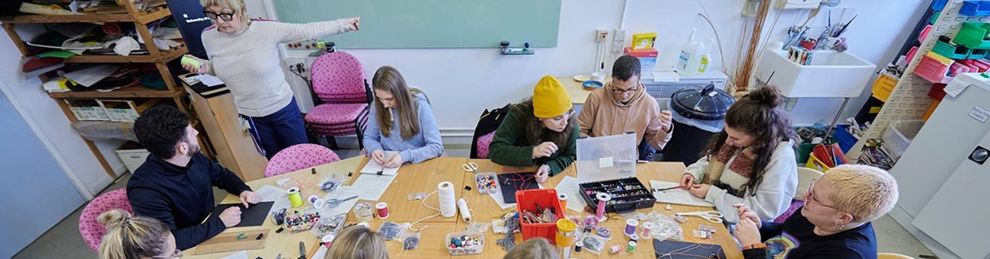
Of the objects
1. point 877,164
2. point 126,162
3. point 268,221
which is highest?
point 268,221

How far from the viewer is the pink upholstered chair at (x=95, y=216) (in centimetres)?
159

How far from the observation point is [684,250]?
152 cm

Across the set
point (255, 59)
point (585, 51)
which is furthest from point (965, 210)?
point (255, 59)

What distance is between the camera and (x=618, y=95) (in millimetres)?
2270

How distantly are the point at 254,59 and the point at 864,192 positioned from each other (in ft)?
A: 9.58

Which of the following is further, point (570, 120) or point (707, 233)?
point (570, 120)

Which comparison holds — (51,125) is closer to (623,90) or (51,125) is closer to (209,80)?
(209,80)

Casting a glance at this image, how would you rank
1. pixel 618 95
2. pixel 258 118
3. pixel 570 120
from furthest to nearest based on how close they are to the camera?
pixel 258 118 < pixel 618 95 < pixel 570 120

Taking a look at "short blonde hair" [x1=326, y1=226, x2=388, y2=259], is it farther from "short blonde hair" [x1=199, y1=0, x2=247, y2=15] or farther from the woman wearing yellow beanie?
"short blonde hair" [x1=199, y1=0, x2=247, y2=15]

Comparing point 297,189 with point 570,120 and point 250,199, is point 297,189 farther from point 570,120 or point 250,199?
point 570,120

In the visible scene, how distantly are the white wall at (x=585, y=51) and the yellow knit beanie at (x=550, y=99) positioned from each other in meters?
1.69

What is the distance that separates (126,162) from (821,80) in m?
5.76

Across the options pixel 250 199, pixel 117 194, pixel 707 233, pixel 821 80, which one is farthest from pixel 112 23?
pixel 821 80

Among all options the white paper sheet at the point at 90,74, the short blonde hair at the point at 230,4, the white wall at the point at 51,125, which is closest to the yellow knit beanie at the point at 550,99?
the short blonde hair at the point at 230,4
